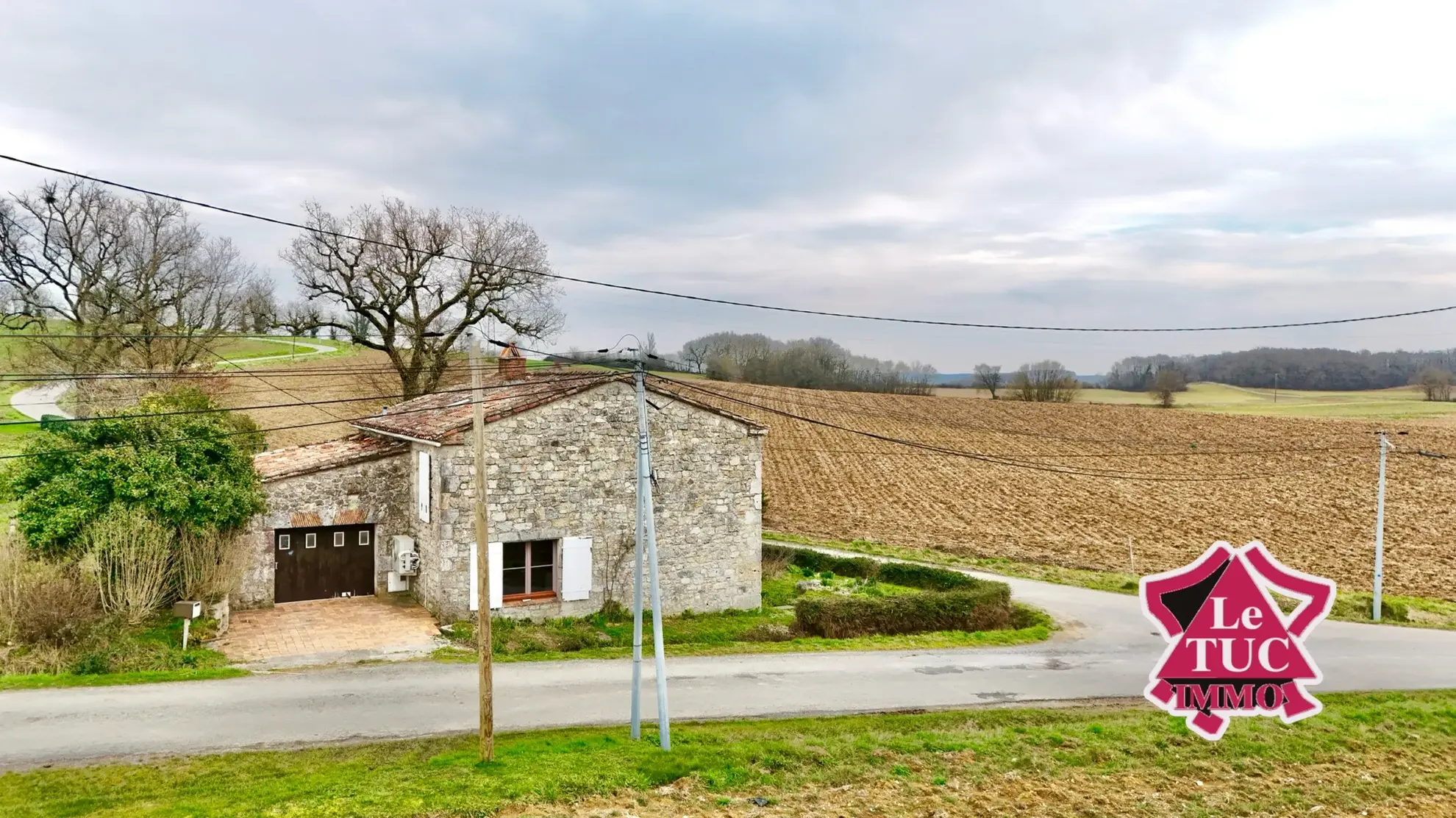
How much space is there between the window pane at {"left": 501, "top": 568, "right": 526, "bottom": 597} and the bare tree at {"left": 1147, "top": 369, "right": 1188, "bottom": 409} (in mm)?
66799

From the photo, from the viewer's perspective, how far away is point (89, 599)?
616 inches

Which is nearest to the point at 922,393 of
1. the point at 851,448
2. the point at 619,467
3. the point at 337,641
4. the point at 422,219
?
the point at 851,448

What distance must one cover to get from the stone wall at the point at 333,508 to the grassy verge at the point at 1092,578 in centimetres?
1460

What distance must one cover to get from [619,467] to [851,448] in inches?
1281

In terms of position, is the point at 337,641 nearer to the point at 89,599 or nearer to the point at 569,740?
the point at 89,599

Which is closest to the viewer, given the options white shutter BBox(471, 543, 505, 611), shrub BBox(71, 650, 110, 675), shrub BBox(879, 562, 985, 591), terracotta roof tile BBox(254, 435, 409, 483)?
shrub BBox(71, 650, 110, 675)

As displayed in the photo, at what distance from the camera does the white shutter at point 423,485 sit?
62.1ft

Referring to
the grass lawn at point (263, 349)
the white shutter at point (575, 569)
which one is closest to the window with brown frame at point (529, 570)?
the white shutter at point (575, 569)

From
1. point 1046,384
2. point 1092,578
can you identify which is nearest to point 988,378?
point 1046,384

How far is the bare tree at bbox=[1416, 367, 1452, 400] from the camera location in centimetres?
7700

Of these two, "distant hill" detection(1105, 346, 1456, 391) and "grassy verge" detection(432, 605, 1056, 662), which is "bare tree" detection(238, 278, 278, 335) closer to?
"grassy verge" detection(432, 605, 1056, 662)

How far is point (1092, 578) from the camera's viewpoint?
27750 mm

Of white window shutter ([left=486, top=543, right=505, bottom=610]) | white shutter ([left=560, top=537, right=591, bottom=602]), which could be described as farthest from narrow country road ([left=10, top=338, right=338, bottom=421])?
white shutter ([left=560, top=537, right=591, bottom=602])

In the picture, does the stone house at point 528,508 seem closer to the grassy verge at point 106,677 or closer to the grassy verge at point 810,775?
the grassy verge at point 106,677
